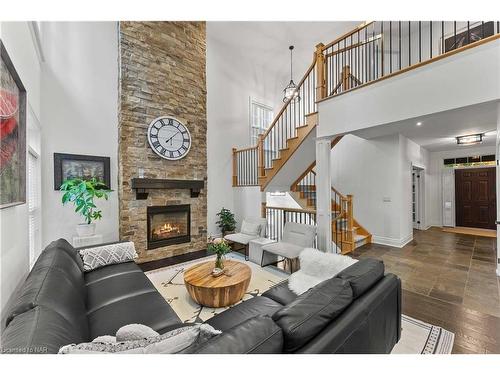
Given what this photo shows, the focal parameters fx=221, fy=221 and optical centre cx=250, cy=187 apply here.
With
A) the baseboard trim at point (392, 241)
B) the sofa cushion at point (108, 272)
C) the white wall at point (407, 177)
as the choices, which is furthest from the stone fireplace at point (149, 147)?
the white wall at point (407, 177)

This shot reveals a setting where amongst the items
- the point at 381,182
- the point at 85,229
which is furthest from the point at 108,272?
the point at 381,182

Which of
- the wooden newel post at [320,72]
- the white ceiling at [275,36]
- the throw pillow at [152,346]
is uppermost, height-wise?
the white ceiling at [275,36]

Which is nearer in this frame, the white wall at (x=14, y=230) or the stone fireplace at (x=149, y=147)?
the white wall at (x=14, y=230)

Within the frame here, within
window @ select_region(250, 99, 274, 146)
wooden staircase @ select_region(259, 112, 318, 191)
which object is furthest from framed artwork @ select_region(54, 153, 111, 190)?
window @ select_region(250, 99, 274, 146)

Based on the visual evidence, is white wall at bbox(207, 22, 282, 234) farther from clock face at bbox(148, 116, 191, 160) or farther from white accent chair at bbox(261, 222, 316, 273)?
white accent chair at bbox(261, 222, 316, 273)

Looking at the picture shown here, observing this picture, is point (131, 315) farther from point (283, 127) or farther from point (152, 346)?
point (283, 127)

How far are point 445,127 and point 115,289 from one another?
598 centimetres

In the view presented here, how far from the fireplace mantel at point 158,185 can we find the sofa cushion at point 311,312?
3784mm

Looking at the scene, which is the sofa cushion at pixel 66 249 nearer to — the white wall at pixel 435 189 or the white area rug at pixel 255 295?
the white area rug at pixel 255 295

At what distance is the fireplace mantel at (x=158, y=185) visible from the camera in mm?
4133

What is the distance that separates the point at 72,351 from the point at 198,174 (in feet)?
14.3

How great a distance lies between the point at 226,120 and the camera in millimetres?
5961

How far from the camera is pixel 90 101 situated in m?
3.94

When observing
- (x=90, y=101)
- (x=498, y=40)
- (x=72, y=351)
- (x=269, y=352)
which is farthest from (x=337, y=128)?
(x=90, y=101)
